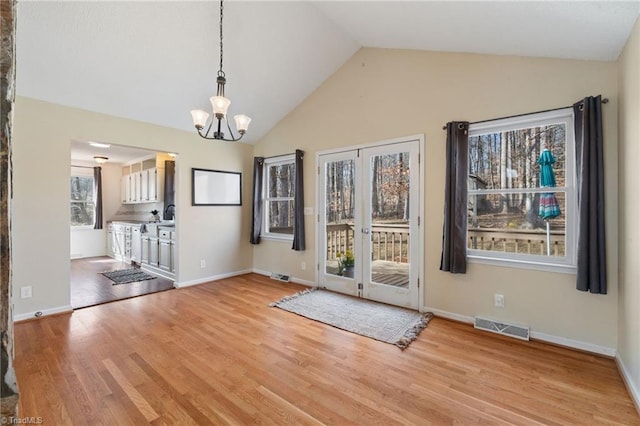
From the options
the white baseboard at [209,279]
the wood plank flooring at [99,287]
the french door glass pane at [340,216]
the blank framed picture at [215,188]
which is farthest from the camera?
the blank framed picture at [215,188]

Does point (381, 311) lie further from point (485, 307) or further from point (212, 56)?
point (212, 56)

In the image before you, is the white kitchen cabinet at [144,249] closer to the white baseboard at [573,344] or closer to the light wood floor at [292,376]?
the light wood floor at [292,376]

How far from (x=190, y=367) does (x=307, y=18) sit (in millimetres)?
3610

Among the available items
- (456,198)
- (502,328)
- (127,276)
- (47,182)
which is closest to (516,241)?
(456,198)

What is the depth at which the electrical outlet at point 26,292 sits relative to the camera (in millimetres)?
3205

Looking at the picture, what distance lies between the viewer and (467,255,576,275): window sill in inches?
105

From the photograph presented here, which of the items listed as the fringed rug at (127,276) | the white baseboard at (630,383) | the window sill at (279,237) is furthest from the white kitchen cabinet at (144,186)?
the white baseboard at (630,383)

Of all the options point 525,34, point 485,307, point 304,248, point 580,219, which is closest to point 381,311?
point 485,307

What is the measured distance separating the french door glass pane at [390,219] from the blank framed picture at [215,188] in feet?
8.43

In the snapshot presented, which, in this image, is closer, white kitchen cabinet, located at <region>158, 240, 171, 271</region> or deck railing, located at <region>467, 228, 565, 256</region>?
deck railing, located at <region>467, 228, 565, 256</region>

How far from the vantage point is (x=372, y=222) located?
3.91 metres

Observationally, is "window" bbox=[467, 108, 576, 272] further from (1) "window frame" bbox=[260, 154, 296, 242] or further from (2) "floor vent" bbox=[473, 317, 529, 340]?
(1) "window frame" bbox=[260, 154, 296, 242]

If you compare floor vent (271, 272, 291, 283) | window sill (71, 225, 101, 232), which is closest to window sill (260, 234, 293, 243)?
floor vent (271, 272, 291, 283)

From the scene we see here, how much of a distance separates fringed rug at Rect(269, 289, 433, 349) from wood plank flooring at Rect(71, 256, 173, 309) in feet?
6.88
